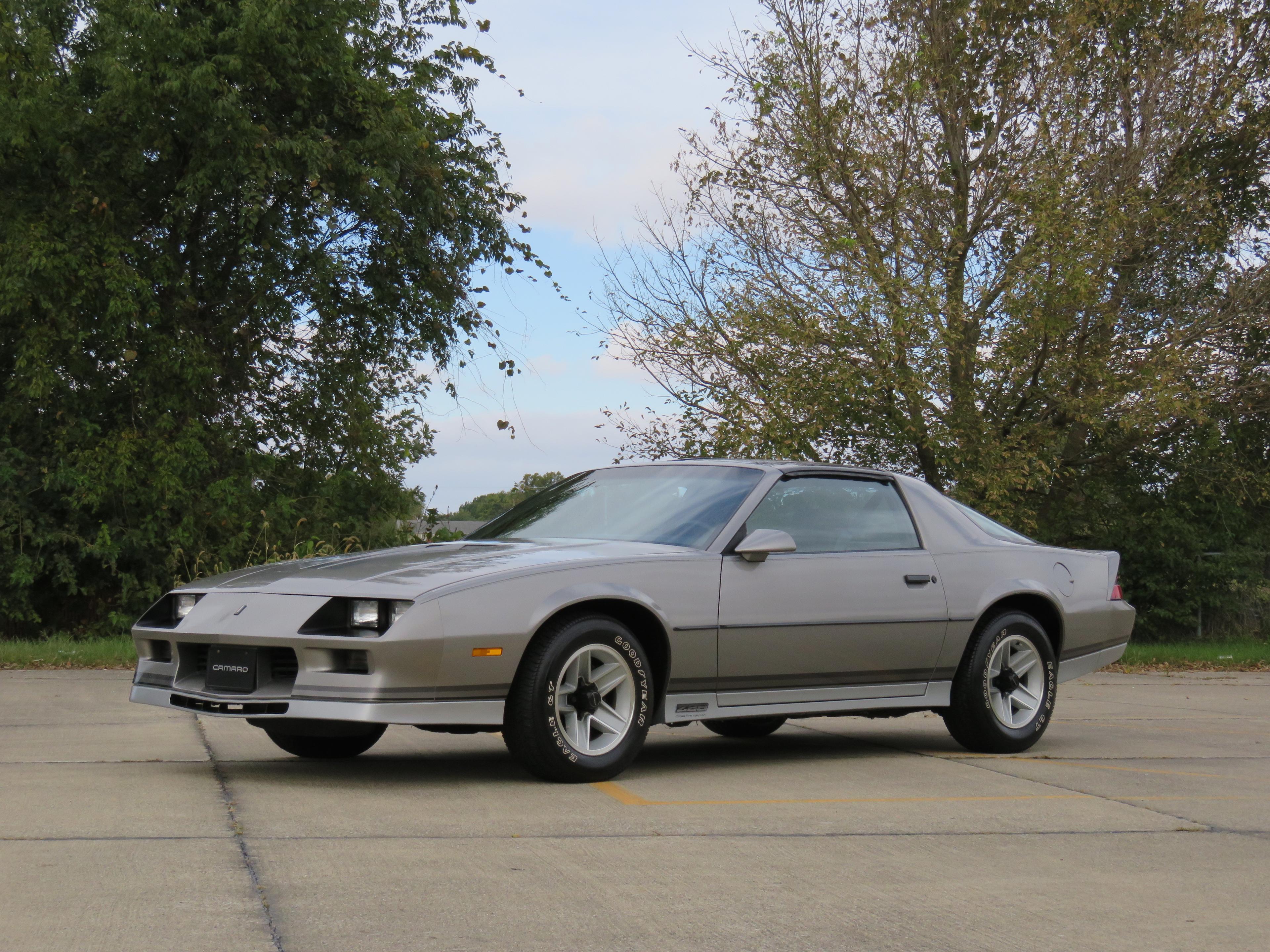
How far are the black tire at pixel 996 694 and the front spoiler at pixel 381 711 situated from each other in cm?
287

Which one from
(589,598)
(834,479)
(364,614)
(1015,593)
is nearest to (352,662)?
(364,614)

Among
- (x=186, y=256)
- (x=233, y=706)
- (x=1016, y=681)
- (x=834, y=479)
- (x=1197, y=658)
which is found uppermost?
(x=186, y=256)

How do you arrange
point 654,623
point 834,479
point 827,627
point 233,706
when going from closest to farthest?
1. point 233,706
2. point 654,623
3. point 827,627
4. point 834,479

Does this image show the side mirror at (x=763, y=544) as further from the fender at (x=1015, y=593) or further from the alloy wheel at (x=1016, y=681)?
the alloy wheel at (x=1016, y=681)

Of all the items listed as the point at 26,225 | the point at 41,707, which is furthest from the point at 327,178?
the point at 41,707

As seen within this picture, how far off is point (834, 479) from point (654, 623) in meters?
1.70

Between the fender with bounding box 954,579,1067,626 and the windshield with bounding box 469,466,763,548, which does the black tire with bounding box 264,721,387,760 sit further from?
the fender with bounding box 954,579,1067,626

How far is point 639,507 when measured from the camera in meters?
7.33

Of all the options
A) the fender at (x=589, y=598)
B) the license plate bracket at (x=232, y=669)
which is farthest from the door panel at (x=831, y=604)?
the license plate bracket at (x=232, y=669)

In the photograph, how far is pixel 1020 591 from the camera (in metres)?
7.99

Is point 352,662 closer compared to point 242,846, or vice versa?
point 242,846

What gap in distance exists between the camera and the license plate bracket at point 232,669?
6.03m

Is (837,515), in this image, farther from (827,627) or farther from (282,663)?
(282,663)

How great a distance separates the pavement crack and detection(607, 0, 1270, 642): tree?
11841 mm
